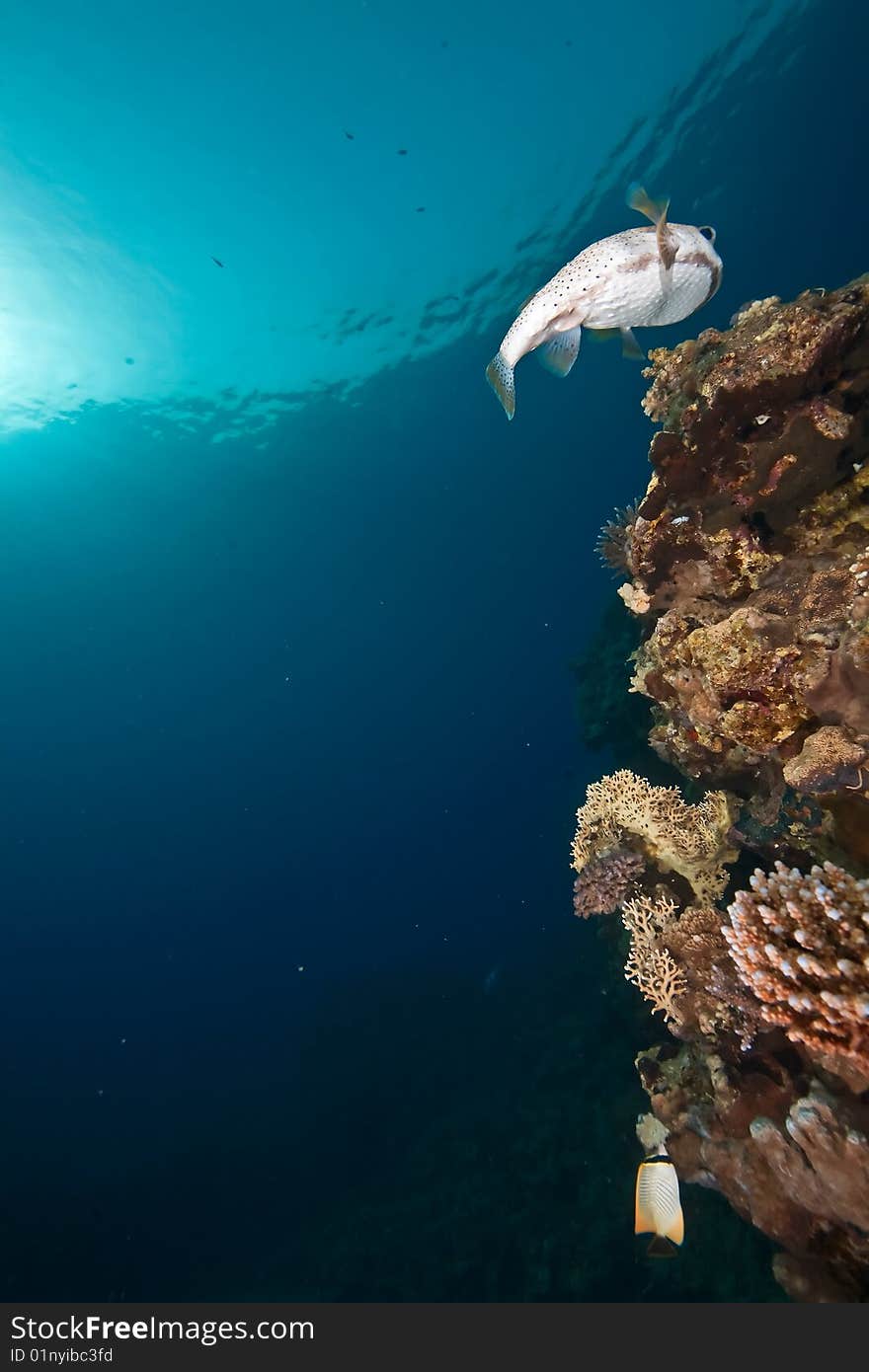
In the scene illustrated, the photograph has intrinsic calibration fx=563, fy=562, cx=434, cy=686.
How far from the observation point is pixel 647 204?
269cm

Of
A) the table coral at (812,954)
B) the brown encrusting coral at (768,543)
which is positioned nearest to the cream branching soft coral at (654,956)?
the table coral at (812,954)

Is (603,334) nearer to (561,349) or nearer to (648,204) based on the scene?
(561,349)

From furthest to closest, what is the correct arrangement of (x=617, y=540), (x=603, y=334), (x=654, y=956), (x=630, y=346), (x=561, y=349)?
(x=617, y=540)
(x=654, y=956)
(x=630, y=346)
(x=603, y=334)
(x=561, y=349)

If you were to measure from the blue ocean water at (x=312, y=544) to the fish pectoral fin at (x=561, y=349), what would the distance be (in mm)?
6816

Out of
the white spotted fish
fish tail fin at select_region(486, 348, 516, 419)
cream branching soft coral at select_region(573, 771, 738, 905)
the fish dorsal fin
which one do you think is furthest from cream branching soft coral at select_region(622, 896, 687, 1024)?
the fish dorsal fin

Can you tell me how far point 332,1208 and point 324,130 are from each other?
3680 centimetres

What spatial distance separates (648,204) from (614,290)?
364 millimetres

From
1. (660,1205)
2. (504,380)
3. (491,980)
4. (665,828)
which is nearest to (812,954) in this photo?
(665,828)

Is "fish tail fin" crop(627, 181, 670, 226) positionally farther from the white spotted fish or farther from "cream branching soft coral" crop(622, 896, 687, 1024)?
the white spotted fish

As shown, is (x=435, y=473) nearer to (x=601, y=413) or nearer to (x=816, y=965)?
(x=601, y=413)

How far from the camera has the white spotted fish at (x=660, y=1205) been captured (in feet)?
13.0

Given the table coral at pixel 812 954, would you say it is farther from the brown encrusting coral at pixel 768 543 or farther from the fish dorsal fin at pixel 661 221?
the fish dorsal fin at pixel 661 221

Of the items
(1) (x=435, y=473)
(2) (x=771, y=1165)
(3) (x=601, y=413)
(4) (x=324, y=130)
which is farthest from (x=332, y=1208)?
(3) (x=601, y=413)

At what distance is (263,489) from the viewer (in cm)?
3978
